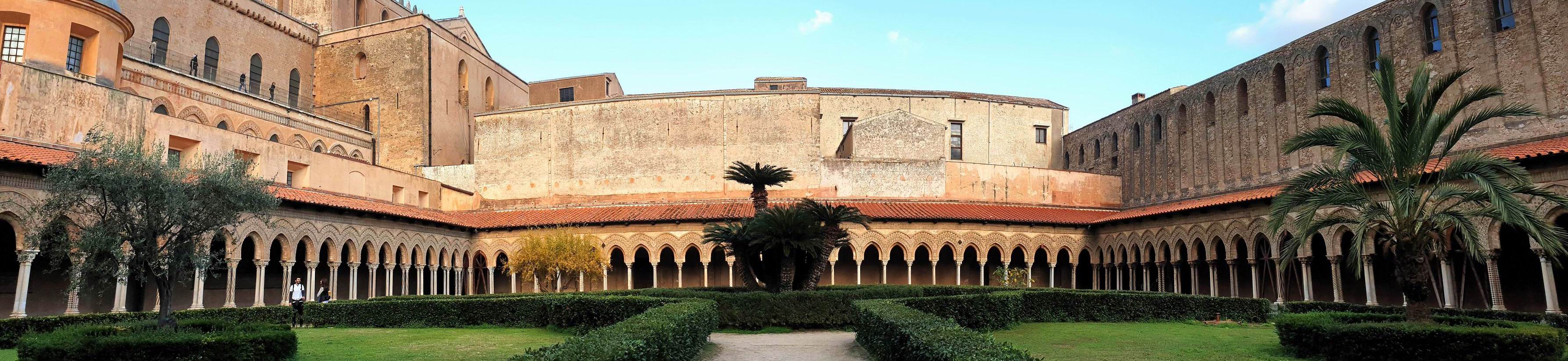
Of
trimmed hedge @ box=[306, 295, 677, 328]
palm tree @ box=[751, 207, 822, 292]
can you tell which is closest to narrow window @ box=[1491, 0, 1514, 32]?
palm tree @ box=[751, 207, 822, 292]

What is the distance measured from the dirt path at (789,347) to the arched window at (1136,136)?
26.9 metres

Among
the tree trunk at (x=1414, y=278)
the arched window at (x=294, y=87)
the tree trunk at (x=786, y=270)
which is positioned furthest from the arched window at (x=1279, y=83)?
the arched window at (x=294, y=87)

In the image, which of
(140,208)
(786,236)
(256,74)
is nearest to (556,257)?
(786,236)

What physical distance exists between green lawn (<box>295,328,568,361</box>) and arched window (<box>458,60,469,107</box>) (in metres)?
28.1

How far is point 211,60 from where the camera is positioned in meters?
40.3

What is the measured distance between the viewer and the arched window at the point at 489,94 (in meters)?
51.3

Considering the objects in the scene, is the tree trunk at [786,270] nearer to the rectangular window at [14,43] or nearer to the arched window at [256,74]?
the rectangular window at [14,43]

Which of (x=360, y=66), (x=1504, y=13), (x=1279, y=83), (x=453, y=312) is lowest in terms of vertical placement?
(x=453, y=312)

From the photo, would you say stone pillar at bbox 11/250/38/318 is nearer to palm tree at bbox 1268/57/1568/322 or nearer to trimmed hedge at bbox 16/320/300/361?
trimmed hedge at bbox 16/320/300/361

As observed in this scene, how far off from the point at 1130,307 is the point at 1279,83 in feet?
50.2

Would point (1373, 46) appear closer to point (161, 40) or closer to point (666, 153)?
point (666, 153)

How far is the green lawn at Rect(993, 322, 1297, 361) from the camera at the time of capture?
14.5 metres

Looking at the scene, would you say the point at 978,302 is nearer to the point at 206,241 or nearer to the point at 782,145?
the point at 206,241

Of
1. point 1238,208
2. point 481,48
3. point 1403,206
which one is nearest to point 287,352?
point 1403,206
